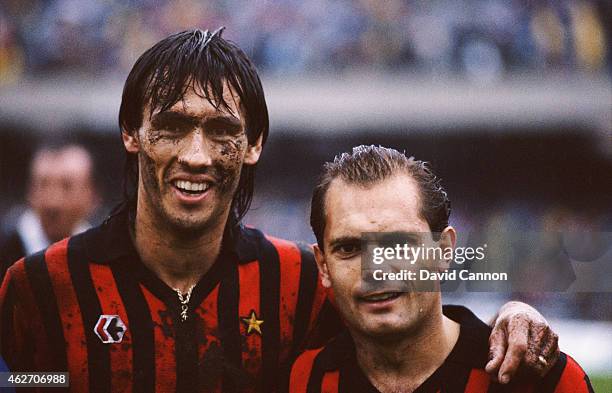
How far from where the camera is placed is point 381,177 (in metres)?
1.90

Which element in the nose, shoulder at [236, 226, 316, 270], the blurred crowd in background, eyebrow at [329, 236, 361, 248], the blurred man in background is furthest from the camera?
the blurred crowd in background

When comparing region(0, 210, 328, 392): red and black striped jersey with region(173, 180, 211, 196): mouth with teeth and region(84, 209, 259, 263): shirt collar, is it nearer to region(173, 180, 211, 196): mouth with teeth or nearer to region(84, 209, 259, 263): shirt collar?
region(84, 209, 259, 263): shirt collar

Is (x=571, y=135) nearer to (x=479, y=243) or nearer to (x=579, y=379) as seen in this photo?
(x=479, y=243)

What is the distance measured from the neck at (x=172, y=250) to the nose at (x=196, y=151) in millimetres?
198

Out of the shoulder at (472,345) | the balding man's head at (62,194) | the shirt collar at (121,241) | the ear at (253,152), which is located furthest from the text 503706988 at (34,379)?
the balding man's head at (62,194)

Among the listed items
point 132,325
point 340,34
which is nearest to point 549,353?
point 132,325

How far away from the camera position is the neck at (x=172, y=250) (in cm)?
212

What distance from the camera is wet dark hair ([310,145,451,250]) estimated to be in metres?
1.90

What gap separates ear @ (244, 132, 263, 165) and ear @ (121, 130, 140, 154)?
29cm

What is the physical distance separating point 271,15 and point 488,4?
2449mm

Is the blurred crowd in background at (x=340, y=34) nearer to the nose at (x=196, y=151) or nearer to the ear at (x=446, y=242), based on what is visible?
the nose at (x=196, y=151)

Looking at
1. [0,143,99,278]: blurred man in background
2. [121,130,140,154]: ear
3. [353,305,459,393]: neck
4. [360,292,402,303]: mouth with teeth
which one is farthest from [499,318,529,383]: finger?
[0,143,99,278]: blurred man in background

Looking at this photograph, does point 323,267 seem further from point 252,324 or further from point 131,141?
point 131,141

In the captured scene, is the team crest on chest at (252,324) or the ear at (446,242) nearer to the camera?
the ear at (446,242)
